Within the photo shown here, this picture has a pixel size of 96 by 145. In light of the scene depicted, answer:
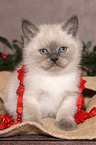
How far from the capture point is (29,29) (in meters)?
Answer: 1.42

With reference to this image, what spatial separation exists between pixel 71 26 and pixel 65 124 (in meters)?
0.79

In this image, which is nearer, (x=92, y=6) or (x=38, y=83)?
(x=38, y=83)

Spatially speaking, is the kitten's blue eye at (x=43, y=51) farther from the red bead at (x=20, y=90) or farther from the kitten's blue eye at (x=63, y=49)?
the red bead at (x=20, y=90)

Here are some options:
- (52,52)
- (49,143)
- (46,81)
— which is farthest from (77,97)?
(49,143)

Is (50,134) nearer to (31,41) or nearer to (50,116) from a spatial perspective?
(50,116)

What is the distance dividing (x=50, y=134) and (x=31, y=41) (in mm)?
776

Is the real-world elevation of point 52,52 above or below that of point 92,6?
below

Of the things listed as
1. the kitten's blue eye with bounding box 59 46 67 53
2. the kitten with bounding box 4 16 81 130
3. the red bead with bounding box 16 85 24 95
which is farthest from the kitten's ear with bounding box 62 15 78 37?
the red bead with bounding box 16 85 24 95

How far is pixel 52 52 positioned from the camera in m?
1.32

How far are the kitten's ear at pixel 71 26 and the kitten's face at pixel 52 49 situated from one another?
19mm

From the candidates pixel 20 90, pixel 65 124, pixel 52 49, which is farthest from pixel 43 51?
pixel 65 124

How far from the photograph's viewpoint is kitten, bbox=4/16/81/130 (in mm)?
1305

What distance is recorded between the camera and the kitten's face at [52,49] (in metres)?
1.31

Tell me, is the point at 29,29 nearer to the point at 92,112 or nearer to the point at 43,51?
the point at 43,51
